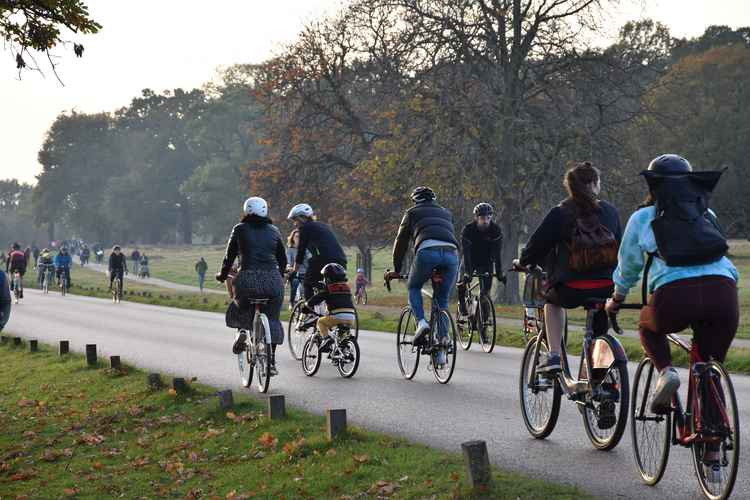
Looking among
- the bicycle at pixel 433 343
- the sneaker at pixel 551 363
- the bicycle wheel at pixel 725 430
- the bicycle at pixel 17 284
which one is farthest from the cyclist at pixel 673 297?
the bicycle at pixel 17 284

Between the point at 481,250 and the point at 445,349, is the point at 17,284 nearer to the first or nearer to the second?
the point at 481,250

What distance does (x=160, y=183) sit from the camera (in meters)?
118

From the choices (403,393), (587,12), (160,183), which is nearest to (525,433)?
(403,393)

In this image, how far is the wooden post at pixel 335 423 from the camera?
27.0 feet

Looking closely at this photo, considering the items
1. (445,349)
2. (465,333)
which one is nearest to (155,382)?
(445,349)

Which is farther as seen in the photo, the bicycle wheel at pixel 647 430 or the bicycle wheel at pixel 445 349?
the bicycle wheel at pixel 445 349

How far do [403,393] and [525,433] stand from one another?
2.71 metres

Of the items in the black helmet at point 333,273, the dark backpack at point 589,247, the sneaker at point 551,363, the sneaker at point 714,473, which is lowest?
the sneaker at point 714,473

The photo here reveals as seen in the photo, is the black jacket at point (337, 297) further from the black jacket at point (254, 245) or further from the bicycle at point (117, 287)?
the bicycle at point (117, 287)

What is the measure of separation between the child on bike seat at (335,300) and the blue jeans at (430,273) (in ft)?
3.23

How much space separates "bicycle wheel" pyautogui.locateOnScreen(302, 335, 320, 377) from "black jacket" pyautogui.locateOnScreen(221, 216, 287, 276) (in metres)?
1.76

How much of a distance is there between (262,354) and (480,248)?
4.58 m

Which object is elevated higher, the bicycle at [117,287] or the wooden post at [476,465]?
the bicycle at [117,287]

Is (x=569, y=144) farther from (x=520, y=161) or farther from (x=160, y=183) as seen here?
(x=160, y=183)
